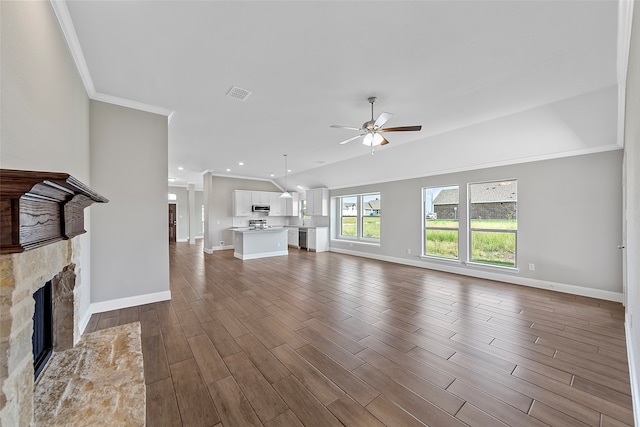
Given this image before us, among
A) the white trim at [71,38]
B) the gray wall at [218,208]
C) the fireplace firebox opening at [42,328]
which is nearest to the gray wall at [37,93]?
the white trim at [71,38]

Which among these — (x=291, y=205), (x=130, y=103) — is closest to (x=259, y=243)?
(x=291, y=205)

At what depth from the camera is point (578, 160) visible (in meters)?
3.98

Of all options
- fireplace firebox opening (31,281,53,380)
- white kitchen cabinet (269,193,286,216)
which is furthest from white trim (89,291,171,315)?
white kitchen cabinet (269,193,286,216)

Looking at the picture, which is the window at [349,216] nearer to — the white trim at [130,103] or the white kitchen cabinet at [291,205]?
the white kitchen cabinet at [291,205]

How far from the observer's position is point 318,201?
8.96 metres

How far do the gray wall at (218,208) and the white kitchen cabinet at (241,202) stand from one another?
0.80ft

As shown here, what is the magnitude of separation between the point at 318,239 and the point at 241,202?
3.18 metres

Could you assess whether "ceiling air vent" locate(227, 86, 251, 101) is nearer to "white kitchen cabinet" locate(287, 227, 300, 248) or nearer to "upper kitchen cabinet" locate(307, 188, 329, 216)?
"upper kitchen cabinet" locate(307, 188, 329, 216)

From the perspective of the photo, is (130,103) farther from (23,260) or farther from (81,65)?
(23,260)

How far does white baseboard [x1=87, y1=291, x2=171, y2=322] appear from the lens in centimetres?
315

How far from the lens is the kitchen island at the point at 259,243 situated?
707 cm

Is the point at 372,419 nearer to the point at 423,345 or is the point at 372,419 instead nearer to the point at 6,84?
the point at 423,345

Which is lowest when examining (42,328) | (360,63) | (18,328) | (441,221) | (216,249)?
(216,249)

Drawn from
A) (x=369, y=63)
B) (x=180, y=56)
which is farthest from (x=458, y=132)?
(x=180, y=56)
